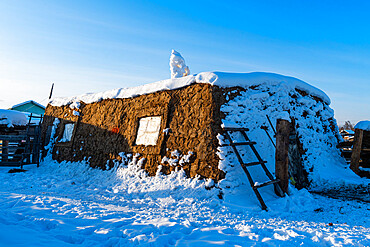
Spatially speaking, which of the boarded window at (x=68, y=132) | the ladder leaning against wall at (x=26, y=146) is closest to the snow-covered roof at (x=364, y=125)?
the boarded window at (x=68, y=132)

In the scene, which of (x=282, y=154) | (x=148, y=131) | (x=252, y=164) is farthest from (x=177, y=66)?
(x=282, y=154)

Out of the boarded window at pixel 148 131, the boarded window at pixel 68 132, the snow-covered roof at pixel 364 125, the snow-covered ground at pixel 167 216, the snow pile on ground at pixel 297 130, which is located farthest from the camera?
the boarded window at pixel 68 132

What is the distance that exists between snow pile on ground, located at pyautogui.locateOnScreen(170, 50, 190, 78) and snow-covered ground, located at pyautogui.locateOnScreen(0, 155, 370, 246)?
490 cm

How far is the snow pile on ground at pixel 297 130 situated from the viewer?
6894 millimetres

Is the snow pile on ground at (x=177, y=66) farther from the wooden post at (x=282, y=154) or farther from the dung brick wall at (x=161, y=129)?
the wooden post at (x=282, y=154)

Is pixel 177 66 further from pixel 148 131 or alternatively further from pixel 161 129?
pixel 161 129

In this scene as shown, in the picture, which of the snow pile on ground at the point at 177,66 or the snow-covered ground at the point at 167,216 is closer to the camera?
the snow-covered ground at the point at 167,216

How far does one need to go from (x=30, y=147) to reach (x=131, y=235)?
36.7 feet

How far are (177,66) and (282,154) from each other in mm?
6587

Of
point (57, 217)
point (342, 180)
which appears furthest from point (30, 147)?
point (342, 180)

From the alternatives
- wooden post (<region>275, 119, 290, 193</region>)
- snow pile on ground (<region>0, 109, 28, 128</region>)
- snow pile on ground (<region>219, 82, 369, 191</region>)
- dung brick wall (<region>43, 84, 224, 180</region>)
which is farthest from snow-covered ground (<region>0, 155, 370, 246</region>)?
snow pile on ground (<region>0, 109, 28, 128</region>)

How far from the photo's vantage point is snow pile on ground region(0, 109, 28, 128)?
13906mm

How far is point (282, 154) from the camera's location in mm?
6352

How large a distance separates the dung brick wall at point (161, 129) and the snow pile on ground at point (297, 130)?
463 mm
